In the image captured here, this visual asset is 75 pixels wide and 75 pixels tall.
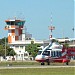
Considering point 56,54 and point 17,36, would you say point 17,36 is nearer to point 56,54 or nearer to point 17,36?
point 17,36

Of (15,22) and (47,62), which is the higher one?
(15,22)

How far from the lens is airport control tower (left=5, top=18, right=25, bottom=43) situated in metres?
139

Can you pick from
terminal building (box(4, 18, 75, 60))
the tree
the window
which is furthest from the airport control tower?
the window

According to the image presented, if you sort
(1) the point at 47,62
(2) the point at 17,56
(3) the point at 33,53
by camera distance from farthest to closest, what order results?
(2) the point at 17,56, (3) the point at 33,53, (1) the point at 47,62

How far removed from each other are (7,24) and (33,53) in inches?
945

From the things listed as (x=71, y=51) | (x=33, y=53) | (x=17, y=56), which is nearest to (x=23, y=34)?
(x=17, y=56)

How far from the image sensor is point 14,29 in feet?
458

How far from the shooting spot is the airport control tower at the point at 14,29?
139 m

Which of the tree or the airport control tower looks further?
the airport control tower

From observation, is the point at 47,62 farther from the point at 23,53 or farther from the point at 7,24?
the point at 7,24

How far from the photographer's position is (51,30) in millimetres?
145250

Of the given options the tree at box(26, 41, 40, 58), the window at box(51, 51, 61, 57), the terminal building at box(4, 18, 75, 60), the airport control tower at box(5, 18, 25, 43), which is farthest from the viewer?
the airport control tower at box(5, 18, 25, 43)

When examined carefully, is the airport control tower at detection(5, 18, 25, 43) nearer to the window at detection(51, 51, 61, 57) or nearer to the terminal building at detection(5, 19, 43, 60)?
the terminal building at detection(5, 19, 43, 60)

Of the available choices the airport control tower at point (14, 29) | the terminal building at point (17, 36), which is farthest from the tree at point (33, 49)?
the airport control tower at point (14, 29)
